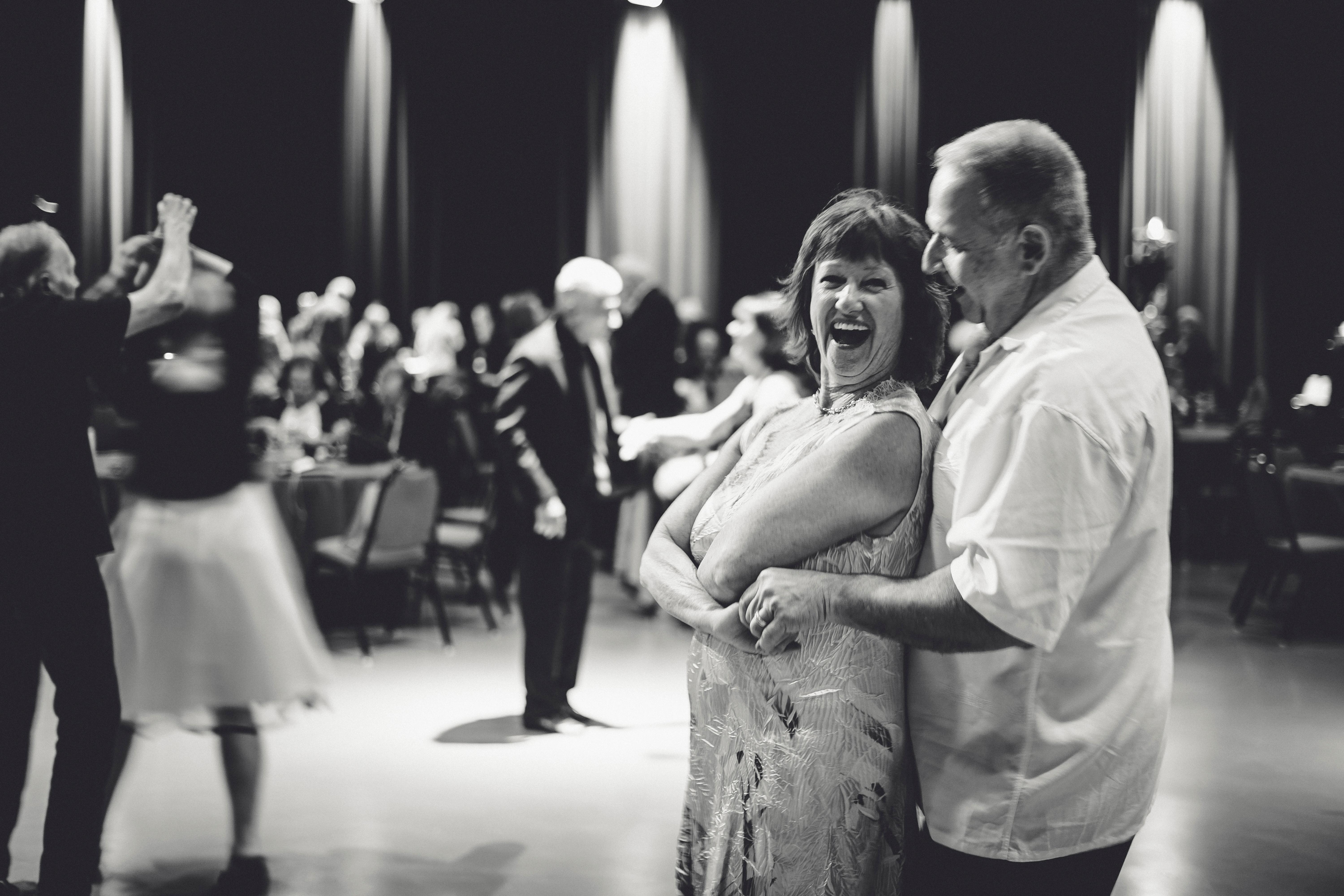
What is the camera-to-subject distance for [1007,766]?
4.29 ft

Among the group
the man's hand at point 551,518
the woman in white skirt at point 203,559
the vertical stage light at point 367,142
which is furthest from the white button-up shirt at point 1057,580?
the vertical stage light at point 367,142

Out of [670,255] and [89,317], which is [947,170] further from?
[670,255]

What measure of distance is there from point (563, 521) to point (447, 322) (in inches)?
226

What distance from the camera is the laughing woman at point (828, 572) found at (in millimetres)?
1417

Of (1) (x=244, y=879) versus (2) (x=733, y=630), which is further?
(1) (x=244, y=879)

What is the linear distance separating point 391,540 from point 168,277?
312 cm

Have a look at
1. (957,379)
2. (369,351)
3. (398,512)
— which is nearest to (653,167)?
(369,351)

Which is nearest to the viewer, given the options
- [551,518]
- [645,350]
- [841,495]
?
[841,495]

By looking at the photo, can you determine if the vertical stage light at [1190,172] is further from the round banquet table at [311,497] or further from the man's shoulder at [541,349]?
the man's shoulder at [541,349]

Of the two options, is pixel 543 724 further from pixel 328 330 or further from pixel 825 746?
pixel 328 330

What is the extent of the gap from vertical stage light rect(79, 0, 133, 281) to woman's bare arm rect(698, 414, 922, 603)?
9.16 metres

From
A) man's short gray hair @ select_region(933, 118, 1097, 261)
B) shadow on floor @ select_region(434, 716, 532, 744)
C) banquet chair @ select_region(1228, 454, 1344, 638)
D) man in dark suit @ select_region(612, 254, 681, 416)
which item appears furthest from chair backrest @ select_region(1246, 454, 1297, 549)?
man's short gray hair @ select_region(933, 118, 1097, 261)

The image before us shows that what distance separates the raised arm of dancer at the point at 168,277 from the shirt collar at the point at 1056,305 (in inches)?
76.5

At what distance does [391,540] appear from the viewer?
5633 millimetres
